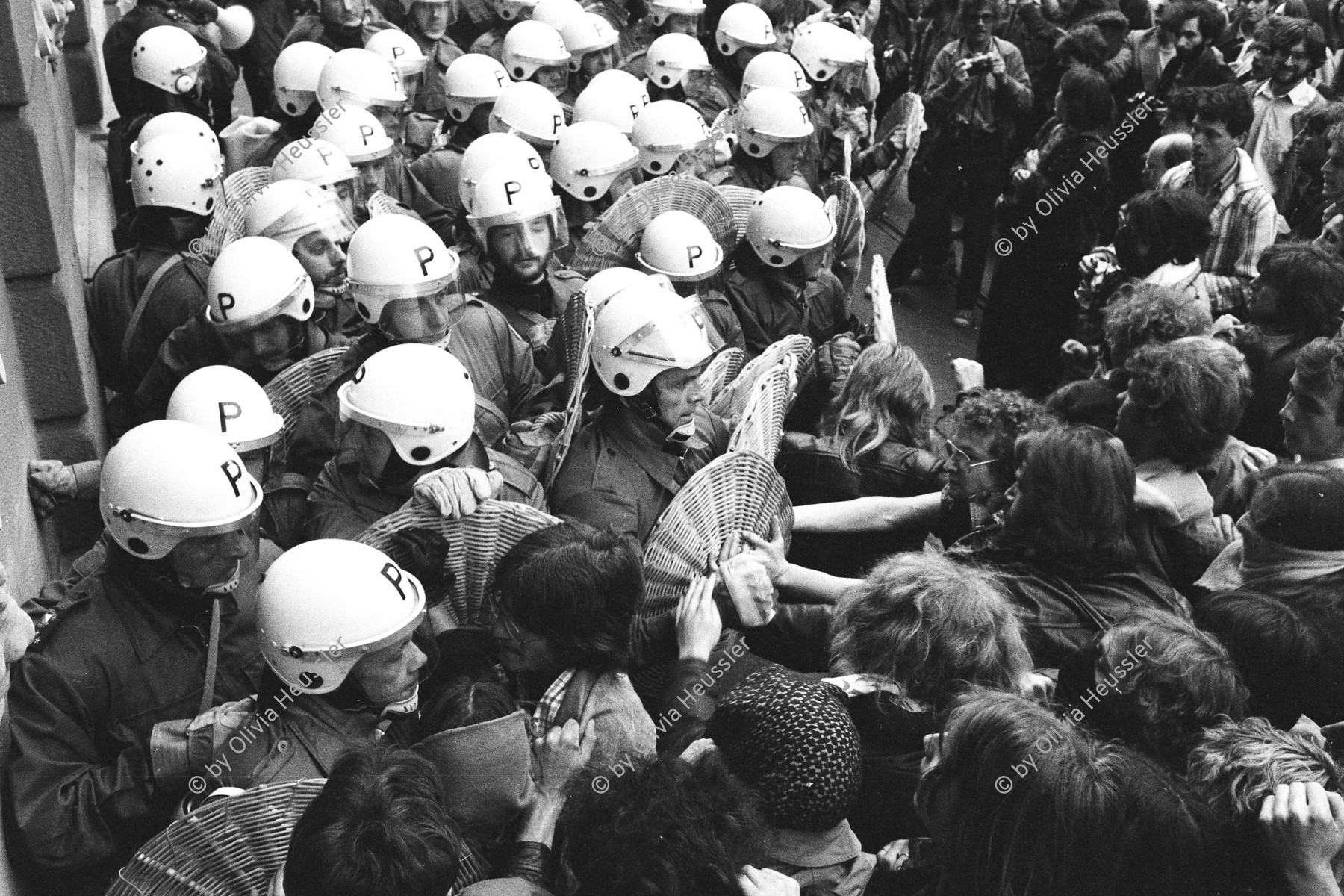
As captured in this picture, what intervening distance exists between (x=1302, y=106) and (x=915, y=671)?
6.08m

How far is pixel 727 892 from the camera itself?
Answer: 2.10 m

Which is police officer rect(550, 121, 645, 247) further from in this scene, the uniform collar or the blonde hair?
the uniform collar

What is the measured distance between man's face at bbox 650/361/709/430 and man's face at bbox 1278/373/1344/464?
1.98 m

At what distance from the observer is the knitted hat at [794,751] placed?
2.35 meters

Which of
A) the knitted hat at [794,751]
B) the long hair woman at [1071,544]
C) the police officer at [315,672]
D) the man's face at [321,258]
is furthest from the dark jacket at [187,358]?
the knitted hat at [794,751]

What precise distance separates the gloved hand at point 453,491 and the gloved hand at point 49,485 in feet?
5.59

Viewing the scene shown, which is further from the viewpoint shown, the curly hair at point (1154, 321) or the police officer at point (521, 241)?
the police officer at point (521, 241)

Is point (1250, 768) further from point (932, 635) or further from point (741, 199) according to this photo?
point (741, 199)

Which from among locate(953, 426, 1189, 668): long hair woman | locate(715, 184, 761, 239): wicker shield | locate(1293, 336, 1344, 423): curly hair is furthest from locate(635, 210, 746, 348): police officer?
locate(1293, 336, 1344, 423): curly hair

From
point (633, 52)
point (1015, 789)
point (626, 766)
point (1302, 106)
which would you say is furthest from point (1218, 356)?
point (633, 52)

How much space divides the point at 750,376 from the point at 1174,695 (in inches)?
83.1

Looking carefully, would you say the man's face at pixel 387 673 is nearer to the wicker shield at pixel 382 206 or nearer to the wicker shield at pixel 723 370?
the wicker shield at pixel 723 370

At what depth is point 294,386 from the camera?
4387 mm

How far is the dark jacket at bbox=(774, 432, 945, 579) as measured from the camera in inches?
157
